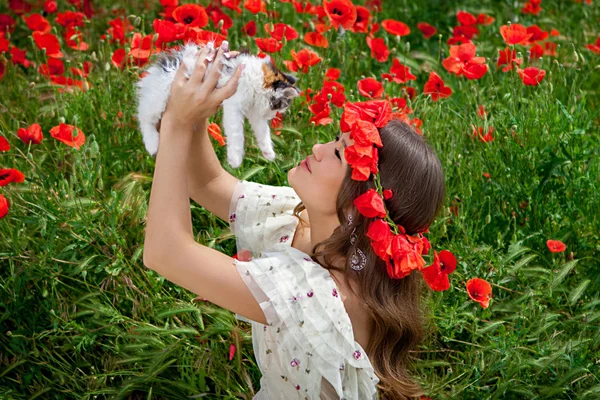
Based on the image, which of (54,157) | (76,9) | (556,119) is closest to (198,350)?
(54,157)

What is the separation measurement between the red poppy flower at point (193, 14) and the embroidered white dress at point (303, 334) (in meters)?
1.00

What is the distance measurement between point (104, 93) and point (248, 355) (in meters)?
1.26

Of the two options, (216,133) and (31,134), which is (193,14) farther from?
(31,134)

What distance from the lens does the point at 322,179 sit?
221 centimetres

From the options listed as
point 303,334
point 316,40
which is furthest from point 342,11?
point 303,334

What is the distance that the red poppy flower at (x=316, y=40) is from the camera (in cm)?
332

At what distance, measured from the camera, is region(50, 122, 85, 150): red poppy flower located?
2588mm

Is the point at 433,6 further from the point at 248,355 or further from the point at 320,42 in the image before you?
the point at 248,355

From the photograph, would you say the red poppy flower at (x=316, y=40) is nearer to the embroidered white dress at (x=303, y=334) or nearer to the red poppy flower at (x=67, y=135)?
the red poppy flower at (x=67, y=135)

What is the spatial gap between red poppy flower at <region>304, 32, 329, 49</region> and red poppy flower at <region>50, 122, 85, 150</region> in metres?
1.11

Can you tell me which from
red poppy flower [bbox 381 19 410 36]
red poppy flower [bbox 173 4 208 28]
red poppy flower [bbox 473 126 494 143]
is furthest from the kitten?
red poppy flower [bbox 381 19 410 36]

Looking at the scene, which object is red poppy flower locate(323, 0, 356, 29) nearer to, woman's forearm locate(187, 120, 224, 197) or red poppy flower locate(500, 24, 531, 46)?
red poppy flower locate(500, 24, 531, 46)

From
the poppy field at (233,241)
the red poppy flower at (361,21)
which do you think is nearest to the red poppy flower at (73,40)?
the poppy field at (233,241)

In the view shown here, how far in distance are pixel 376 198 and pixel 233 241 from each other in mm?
977
